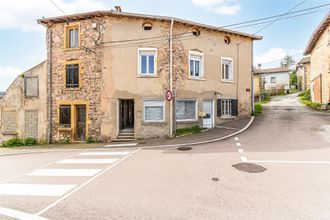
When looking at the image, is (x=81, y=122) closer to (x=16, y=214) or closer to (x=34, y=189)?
(x=34, y=189)

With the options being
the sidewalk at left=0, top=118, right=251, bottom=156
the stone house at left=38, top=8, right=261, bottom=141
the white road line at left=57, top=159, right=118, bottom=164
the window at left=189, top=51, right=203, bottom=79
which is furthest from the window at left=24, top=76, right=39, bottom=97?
the window at left=189, top=51, right=203, bottom=79

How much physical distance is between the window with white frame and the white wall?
3135 cm

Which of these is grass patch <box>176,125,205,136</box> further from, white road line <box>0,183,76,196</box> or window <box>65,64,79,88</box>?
white road line <box>0,183,76,196</box>

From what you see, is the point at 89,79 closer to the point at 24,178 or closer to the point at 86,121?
the point at 86,121

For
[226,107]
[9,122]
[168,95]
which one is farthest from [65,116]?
[226,107]

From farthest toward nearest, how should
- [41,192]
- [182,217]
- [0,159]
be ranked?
[0,159] → [41,192] → [182,217]

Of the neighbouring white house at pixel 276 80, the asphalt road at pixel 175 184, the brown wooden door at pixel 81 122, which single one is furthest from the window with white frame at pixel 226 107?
the neighbouring white house at pixel 276 80

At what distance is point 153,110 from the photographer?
1458cm

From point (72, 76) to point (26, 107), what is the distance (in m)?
4.29

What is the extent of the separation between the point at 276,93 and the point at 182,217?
143 ft

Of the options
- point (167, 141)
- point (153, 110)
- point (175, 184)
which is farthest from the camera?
point (153, 110)

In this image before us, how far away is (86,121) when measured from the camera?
14.5 metres

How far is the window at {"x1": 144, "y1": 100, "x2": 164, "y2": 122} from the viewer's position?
1453 cm

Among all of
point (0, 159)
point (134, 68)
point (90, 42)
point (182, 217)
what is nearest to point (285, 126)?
point (134, 68)
